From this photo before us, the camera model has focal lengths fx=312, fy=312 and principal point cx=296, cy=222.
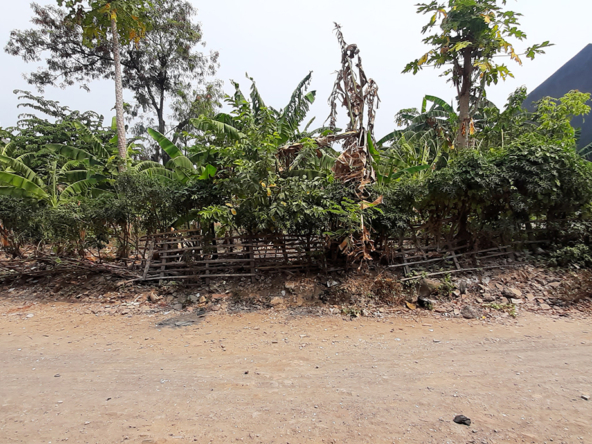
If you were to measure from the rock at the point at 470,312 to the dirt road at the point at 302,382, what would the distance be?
0.70 ft

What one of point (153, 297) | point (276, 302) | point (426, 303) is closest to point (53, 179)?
point (153, 297)

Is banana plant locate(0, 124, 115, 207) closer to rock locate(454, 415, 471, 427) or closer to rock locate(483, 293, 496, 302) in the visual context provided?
rock locate(454, 415, 471, 427)

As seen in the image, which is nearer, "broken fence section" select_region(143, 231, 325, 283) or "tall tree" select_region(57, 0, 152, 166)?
"broken fence section" select_region(143, 231, 325, 283)

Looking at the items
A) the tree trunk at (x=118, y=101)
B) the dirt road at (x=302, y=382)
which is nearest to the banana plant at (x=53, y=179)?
the tree trunk at (x=118, y=101)

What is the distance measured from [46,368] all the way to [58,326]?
1.86 meters

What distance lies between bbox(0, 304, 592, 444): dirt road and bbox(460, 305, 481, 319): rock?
0.70 feet

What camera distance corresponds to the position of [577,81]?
56.7ft

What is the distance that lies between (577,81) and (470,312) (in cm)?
1990

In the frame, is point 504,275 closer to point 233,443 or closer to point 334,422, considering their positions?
point 334,422

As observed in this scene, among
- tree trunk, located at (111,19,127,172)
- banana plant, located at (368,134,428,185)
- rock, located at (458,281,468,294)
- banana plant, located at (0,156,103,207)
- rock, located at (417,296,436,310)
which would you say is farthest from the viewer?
tree trunk, located at (111,19,127,172)

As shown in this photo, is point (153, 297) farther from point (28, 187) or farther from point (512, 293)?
point (512, 293)

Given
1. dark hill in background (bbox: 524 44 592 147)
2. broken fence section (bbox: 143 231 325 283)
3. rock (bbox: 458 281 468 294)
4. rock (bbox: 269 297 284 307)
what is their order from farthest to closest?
dark hill in background (bbox: 524 44 592 147) → broken fence section (bbox: 143 231 325 283) → rock (bbox: 269 297 284 307) → rock (bbox: 458 281 468 294)

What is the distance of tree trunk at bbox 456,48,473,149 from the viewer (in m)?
8.87

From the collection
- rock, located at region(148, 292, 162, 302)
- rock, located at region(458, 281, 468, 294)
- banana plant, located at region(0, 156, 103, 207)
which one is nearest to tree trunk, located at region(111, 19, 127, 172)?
banana plant, located at region(0, 156, 103, 207)
